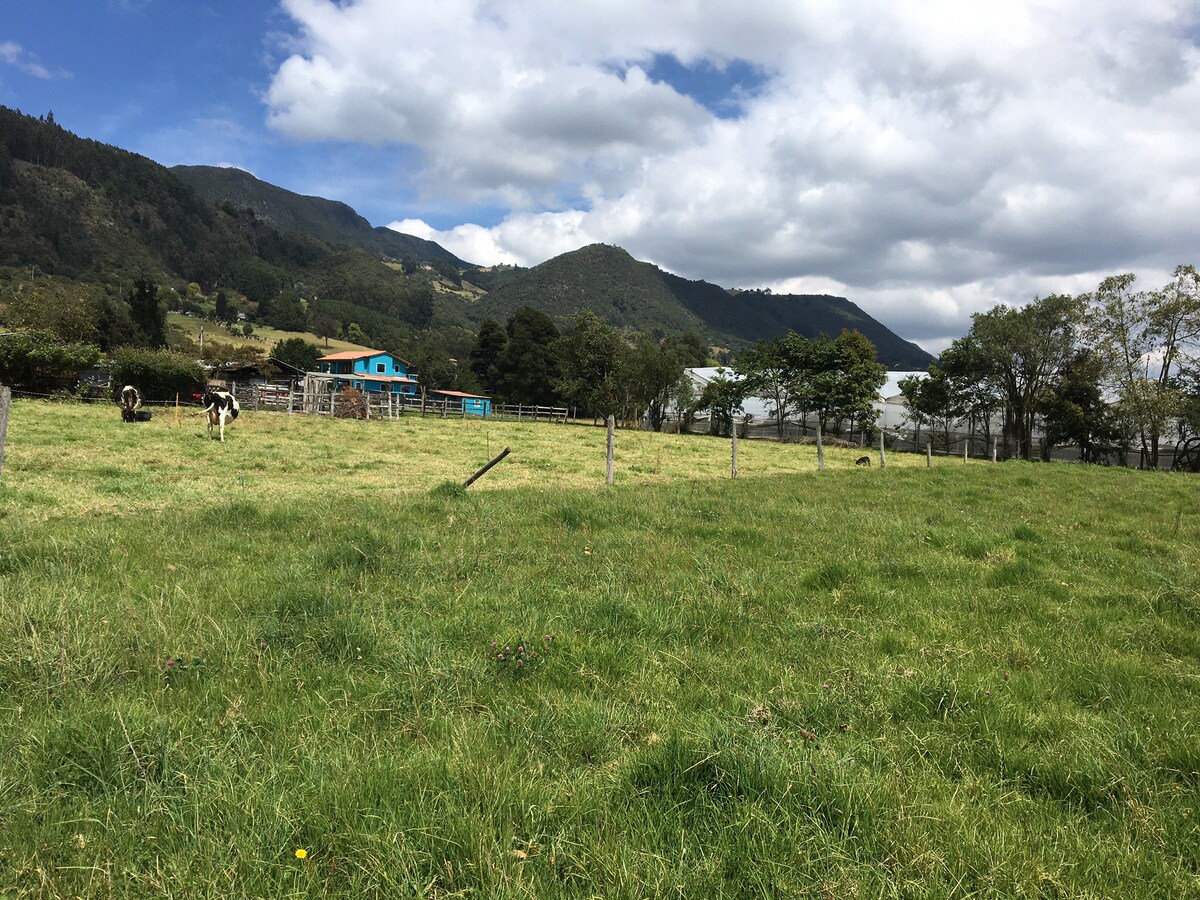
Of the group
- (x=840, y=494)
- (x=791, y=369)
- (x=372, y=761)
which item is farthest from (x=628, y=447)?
(x=791, y=369)

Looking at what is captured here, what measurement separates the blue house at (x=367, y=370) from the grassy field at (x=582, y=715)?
6903 cm

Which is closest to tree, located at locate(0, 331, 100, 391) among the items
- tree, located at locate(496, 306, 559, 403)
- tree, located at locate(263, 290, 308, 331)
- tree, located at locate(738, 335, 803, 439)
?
tree, located at locate(496, 306, 559, 403)

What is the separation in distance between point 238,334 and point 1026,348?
138 metres

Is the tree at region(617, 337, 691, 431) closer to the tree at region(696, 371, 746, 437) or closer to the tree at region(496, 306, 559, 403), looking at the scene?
the tree at region(696, 371, 746, 437)

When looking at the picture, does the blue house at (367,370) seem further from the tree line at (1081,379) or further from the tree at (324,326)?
the tree at (324,326)

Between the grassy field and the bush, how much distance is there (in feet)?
124

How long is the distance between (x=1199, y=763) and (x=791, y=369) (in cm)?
5822

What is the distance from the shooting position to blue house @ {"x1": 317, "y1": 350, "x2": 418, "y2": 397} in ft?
239

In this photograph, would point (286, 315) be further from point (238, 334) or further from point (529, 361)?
point (529, 361)

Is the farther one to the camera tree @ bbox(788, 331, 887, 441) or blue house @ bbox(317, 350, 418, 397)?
blue house @ bbox(317, 350, 418, 397)

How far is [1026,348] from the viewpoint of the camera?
43.8 m

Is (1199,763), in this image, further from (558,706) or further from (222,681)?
(222,681)

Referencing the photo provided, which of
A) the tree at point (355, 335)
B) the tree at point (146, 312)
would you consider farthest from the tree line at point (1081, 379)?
the tree at point (355, 335)

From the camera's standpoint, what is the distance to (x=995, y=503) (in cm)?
1260
